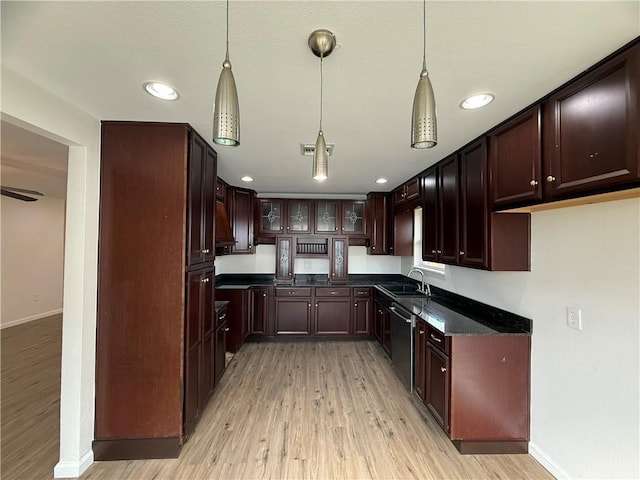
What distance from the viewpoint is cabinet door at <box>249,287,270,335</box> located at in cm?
426

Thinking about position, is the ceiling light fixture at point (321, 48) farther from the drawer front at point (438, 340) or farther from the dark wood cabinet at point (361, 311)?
the dark wood cabinet at point (361, 311)

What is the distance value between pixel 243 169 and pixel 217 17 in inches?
85.0

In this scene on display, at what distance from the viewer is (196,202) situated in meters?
2.15

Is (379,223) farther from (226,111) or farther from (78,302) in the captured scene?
(226,111)

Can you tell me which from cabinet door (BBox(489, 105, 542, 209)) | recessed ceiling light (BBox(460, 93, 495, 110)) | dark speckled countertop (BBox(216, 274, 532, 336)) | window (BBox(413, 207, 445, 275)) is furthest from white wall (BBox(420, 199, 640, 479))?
window (BBox(413, 207, 445, 275))

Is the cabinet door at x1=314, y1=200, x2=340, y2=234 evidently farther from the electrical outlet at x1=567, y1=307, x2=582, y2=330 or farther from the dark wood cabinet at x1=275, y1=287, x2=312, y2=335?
the electrical outlet at x1=567, y1=307, x2=582, y2=330

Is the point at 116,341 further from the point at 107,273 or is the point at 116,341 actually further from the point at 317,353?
the point at 317,353

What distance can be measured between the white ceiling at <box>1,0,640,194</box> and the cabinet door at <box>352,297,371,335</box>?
9.94 feet

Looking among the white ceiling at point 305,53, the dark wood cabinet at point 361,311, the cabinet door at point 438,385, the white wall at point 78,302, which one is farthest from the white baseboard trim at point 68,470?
the dark wood cabinet at point 361,311

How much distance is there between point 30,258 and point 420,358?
6898mm

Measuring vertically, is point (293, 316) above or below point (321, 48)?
below

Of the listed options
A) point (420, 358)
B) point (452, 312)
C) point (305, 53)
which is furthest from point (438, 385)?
point (305, 53)

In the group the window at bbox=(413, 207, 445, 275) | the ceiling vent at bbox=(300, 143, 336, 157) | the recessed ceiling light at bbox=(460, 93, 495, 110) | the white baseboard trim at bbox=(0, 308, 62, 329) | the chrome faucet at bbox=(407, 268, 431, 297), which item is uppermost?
the recessed ceiling light at bbox=(460, 93, 495, 110)

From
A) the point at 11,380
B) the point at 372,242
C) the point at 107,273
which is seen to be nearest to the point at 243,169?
Answer: the point at 107,273
